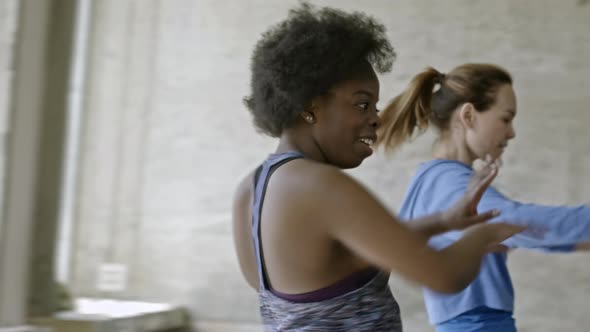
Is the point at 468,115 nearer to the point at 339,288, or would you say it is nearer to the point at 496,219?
the point at 496,219

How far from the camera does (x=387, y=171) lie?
3189 millimetres

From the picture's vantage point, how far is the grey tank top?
1.22 metres

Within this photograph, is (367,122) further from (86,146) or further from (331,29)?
(86,146)

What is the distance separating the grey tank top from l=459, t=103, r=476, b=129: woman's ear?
1015 millimetres

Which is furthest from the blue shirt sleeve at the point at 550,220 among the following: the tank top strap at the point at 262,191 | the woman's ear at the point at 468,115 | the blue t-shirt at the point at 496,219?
the tank top strap at the point at 262,191

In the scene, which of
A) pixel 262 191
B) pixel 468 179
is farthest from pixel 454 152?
pixel 262 191

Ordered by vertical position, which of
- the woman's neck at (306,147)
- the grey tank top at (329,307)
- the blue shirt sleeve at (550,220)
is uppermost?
the woman's neck at (306,147)

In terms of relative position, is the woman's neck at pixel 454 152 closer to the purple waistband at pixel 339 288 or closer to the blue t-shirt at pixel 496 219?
the blue t-shirt at pixel 496 219

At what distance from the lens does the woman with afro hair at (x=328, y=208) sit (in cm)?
112

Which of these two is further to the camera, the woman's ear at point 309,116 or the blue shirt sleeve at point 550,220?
the blue shirt sleeve at point 550,220

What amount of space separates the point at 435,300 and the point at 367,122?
85 centimetres

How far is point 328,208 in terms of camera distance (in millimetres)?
1130

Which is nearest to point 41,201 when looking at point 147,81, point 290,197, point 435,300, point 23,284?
point 23,284

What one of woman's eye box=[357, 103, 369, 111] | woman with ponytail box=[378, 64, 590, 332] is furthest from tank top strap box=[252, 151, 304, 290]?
woman with ponytail box=[378, 64, 590, 332]
